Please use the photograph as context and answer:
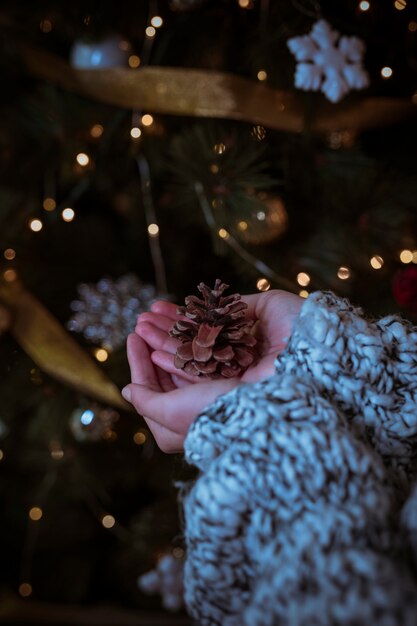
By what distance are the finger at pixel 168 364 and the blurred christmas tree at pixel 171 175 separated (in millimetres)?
231

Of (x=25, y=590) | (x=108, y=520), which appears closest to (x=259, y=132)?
(x=108, y=520)

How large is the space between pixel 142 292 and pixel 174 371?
354 millimetres

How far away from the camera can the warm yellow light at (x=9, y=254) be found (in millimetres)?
975

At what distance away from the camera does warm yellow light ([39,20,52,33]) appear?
100 cm

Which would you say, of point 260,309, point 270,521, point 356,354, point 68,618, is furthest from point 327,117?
point 68,618

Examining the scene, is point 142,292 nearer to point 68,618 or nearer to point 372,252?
point 372,252

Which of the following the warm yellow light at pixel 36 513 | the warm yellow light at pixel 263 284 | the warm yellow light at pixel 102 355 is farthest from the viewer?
the warm yellow light at pixel 36 513

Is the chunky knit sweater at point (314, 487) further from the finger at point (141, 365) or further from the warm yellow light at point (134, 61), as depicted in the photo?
the warm yellow light at point (134, 61)

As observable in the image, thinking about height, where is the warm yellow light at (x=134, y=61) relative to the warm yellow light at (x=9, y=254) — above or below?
above

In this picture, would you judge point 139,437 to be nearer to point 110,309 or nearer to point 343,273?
point 110,309

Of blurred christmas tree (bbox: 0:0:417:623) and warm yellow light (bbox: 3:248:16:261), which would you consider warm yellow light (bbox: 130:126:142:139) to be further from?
warm yellow light (bbox: 3:248:16:261)

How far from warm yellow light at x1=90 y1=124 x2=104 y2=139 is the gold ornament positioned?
307 mm

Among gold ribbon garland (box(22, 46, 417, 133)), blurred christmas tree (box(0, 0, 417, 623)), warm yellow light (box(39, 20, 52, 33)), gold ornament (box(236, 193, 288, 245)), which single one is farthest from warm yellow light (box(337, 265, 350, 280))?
warm yellow light (box(39, 20, 52, 33))

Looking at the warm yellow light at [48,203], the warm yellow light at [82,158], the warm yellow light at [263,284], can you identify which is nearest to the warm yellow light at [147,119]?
the warm yellow light at [82,158]
